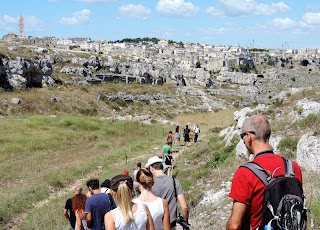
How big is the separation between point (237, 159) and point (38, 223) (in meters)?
6.52

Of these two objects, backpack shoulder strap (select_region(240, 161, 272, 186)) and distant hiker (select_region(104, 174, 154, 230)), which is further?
distant hiker (select_region(104, 174, 154, 230))

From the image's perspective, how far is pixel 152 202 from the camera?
471 centimetres

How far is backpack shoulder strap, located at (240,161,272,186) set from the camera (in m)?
3.21

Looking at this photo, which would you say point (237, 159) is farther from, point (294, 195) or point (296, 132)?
point (294, 195)

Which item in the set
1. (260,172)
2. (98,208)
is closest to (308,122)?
(98,208)

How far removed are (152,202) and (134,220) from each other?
18.9 inches

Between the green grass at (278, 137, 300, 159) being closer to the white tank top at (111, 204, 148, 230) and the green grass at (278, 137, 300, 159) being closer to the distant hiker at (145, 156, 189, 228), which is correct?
the distant hiker at (145, 156, 189, 228)

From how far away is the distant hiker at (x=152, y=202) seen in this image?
15.4 ft

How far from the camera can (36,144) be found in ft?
76.4

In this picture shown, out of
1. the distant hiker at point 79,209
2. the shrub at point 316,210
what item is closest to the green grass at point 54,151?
the distant hiker at point 79,209

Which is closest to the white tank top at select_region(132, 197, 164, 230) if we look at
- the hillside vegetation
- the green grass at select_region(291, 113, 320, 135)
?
the hillside vegetation

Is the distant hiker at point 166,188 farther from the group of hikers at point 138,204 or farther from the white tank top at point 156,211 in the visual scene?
the white tank top at point 156,211

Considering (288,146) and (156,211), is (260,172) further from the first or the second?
(288,146)

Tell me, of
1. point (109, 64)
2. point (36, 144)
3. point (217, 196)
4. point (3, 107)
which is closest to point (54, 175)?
point (36, 144)
